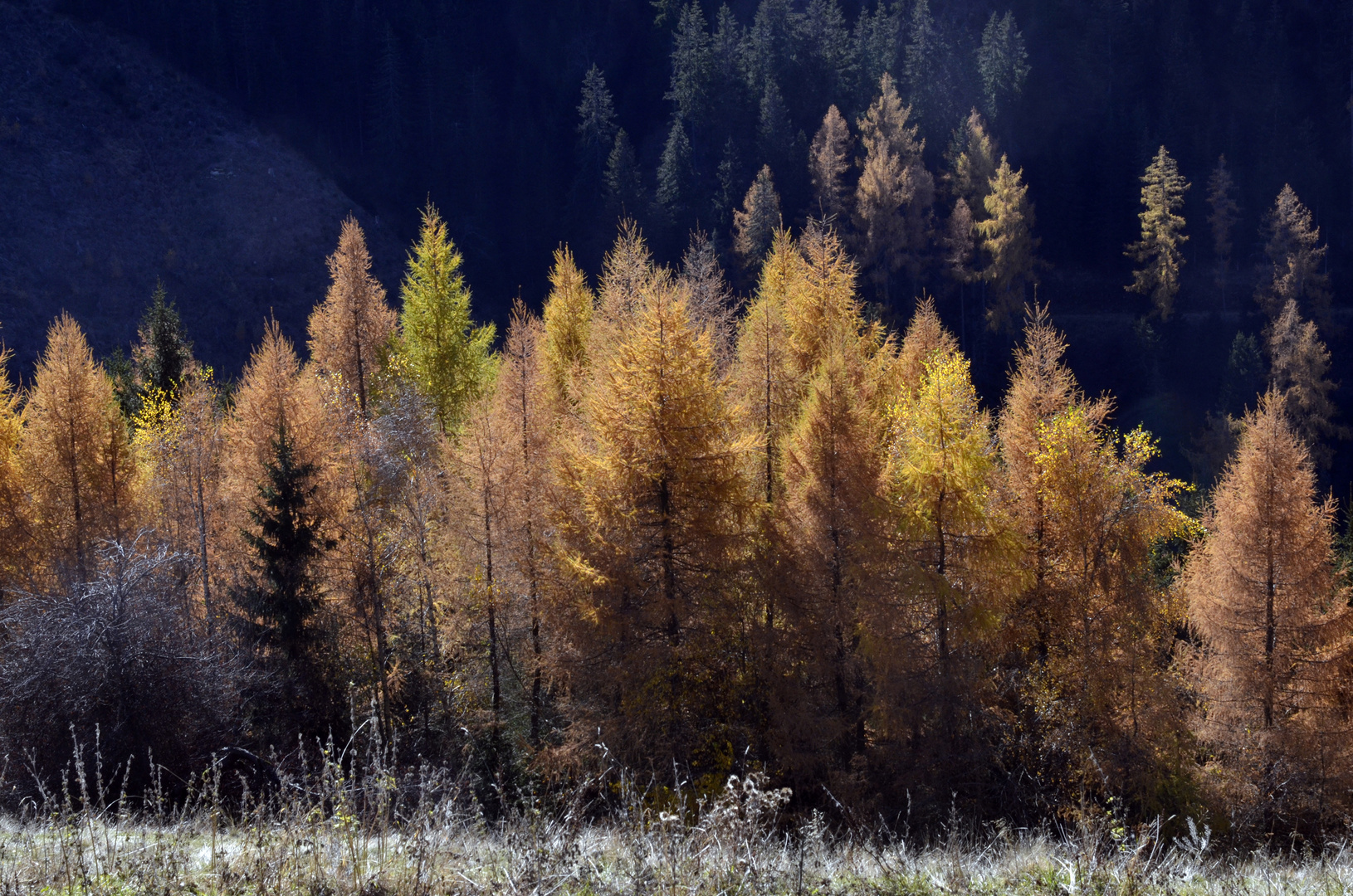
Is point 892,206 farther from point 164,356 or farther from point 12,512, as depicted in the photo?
point 12,512

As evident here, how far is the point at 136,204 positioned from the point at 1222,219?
209 ft

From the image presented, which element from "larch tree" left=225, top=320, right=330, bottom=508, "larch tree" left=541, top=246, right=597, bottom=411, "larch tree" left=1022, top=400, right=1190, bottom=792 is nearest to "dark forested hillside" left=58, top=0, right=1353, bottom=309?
"larch tree" left=541, top=246, right=597, bottom=411

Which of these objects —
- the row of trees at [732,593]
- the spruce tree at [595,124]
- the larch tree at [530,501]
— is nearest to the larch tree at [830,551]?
the row of trees at [732,593]

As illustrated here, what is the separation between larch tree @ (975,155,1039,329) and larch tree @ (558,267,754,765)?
1534 inches

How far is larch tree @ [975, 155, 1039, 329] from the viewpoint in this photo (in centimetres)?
5028

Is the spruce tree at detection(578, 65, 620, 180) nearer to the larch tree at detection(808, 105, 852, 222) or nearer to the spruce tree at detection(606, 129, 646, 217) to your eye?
the spruce tree at detection(606, 129, 646, 217)

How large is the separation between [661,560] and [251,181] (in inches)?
2035

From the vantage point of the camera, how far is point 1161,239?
50.1 meters

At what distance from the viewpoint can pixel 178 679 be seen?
42.2 ft

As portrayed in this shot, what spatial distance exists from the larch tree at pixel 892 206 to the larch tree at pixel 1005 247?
3.54 m

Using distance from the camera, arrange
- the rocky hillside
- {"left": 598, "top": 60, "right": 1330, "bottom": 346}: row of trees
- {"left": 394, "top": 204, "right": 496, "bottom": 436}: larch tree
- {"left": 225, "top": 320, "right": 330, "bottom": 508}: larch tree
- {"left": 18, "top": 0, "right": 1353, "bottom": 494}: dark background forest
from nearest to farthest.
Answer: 1. {"left": 225, "top": 320, "right": 330, "bottom": 508}: larch tree
2. {"left": 394, "top": 204, "right": 496, "bottom": 436}: larch tree
3. the rocky hillside
4. {"left": 598, "top": 60, "right": 1330, "bottom": 346}: row of trees
5. {"left": 18, "top": 0, "right": 1353, "bottom": 494}: dark background forest

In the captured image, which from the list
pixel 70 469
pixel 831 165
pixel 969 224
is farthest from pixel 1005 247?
pixel 70 469

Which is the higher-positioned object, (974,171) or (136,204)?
(136,204)

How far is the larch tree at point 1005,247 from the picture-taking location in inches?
1980
